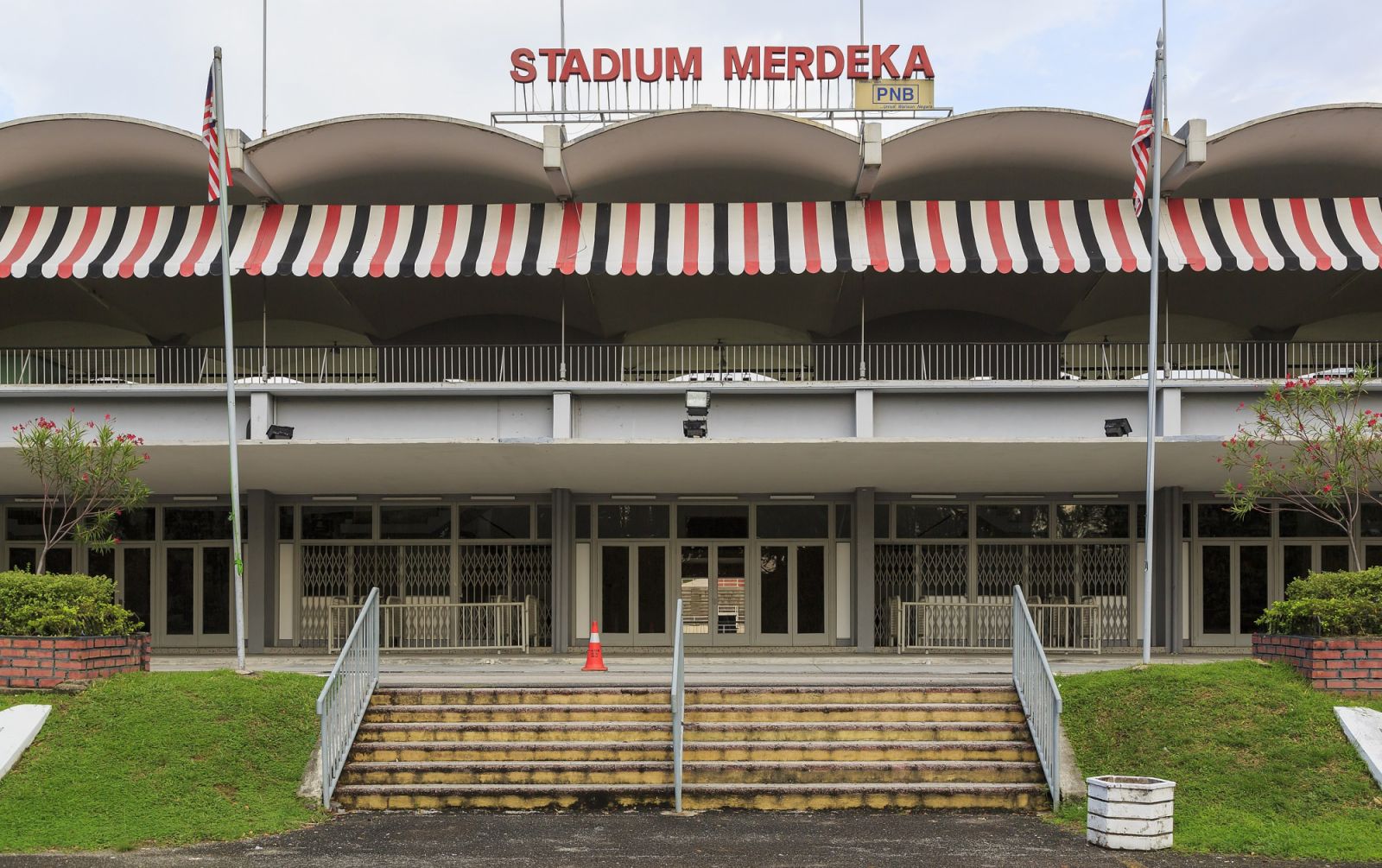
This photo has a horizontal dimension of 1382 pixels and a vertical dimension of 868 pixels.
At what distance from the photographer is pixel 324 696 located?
11.9 m

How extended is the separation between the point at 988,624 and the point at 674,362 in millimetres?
7027

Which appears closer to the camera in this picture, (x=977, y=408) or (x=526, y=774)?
(x=526, y=774)

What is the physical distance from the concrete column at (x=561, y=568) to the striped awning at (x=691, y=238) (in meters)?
4.39

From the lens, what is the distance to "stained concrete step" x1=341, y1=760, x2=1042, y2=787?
12484 mm

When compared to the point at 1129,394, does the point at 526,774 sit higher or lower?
lower

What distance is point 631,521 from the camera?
23219 millimetres

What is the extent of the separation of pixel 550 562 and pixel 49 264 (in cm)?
914

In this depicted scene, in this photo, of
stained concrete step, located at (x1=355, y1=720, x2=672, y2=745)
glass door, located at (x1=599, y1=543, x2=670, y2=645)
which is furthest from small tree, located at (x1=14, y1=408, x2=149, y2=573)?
glass door, located at (x1=599, y1=543, x2=670, y2=645)

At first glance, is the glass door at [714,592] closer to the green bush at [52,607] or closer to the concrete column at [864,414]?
the concrete column at [864,414]

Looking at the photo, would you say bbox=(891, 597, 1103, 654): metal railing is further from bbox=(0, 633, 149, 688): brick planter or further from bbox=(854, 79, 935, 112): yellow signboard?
bbox=(0, 633, 149, 688): brick planter

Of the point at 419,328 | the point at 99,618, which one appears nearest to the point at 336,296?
the point at 419,328

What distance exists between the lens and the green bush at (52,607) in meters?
13.6

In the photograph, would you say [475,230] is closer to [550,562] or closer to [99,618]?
[550,562]

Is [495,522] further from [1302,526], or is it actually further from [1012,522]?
[1302,526]
